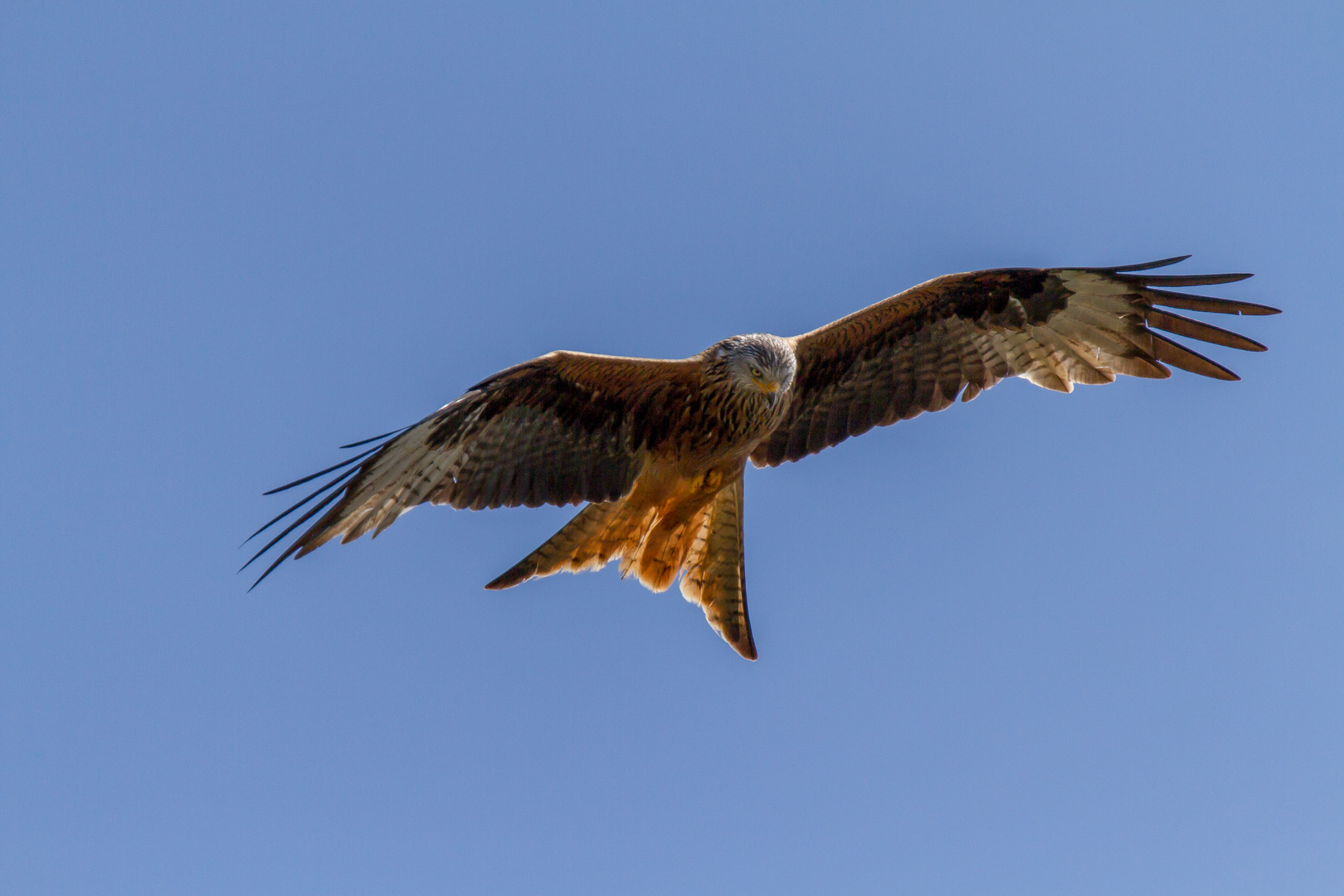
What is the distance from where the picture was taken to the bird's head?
5965 millimetres

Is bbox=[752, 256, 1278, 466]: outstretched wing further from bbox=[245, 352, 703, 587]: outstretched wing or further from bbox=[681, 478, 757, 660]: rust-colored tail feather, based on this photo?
bbox=[245, 352, 703, 587]: outstretched wing

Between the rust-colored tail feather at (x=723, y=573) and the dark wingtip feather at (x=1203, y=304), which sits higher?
the dark wingtip feather at (x=1203, y=304)

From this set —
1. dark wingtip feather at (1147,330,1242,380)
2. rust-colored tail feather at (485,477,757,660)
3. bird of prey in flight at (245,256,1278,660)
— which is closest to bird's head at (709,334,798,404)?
bird of prey in flight at (245,256,1278,660)

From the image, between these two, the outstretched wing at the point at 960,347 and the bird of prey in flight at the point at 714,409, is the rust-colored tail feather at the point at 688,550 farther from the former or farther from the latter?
the outstretched wing at the point at 960,347

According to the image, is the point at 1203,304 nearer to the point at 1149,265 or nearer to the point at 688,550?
the point at 1149,265

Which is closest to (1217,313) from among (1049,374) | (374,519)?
(1049,374)

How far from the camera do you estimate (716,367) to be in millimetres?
6188

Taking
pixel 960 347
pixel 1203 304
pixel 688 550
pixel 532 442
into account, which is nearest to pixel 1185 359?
pixel 1203 304

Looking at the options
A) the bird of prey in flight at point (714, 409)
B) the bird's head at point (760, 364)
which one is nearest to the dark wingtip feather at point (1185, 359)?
the bird of prey in flight at point (714, 409)

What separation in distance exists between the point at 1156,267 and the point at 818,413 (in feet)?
7.19

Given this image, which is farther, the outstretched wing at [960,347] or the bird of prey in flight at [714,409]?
the outstretched wing at [960,347]

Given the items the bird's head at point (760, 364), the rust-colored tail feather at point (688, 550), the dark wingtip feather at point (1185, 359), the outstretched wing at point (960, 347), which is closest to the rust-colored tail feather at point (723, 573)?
the rust-colored tail feather at point (688, 550)

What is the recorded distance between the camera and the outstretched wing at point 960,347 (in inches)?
254

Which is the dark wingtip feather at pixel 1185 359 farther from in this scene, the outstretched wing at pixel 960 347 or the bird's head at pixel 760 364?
the bird's head at pixel 760 364
